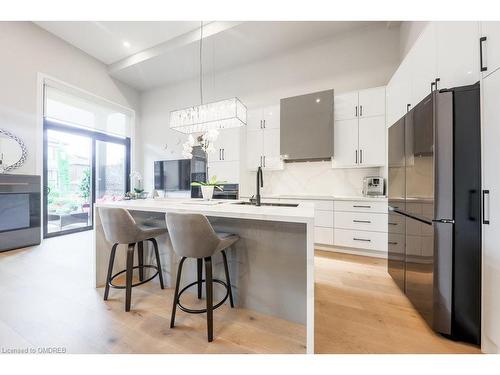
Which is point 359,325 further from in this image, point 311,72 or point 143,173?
point 143,173

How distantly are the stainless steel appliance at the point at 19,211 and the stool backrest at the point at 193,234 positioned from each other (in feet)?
11.8

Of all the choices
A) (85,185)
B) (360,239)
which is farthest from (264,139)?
(85,185)

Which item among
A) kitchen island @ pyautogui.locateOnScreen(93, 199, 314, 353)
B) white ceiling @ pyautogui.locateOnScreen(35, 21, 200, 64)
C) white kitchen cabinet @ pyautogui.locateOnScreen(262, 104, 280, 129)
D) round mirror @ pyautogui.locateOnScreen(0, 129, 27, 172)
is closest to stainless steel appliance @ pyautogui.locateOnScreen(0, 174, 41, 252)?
round mirror @ pyautogui.locateOnScreen(0, 129, 27, 172)

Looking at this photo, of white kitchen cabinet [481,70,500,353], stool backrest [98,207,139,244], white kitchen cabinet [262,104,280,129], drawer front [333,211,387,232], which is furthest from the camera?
white kitchen cabinet [262,104,280,129]

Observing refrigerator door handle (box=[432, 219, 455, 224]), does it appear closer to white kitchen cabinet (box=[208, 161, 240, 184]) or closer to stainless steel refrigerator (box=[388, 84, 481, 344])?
stainless steel refrigerator (box=[388, 84, 481, 344])

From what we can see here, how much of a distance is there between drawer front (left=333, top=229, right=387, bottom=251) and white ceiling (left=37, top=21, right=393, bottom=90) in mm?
3252

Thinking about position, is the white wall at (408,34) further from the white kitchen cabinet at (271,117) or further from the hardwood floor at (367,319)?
the hardwood floor at (367,319)

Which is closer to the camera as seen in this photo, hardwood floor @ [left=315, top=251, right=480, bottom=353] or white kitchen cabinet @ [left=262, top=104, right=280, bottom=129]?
hardwood floor @ [left=315, top=251, right=480, bottom=353]

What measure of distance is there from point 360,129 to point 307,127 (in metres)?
0.79

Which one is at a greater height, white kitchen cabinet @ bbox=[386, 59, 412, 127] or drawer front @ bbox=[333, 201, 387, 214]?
white kitchen cabinet @ bbox=[386, 59, 412, 127]

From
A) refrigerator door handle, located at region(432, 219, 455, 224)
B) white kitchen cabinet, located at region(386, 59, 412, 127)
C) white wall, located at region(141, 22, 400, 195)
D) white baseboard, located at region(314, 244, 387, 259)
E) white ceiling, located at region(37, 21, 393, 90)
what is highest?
A: white ceiling, located at region(37, 21, 393, 90)

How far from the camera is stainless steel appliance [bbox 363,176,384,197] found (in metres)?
3.11

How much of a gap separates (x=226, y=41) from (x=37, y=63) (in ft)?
10.9
